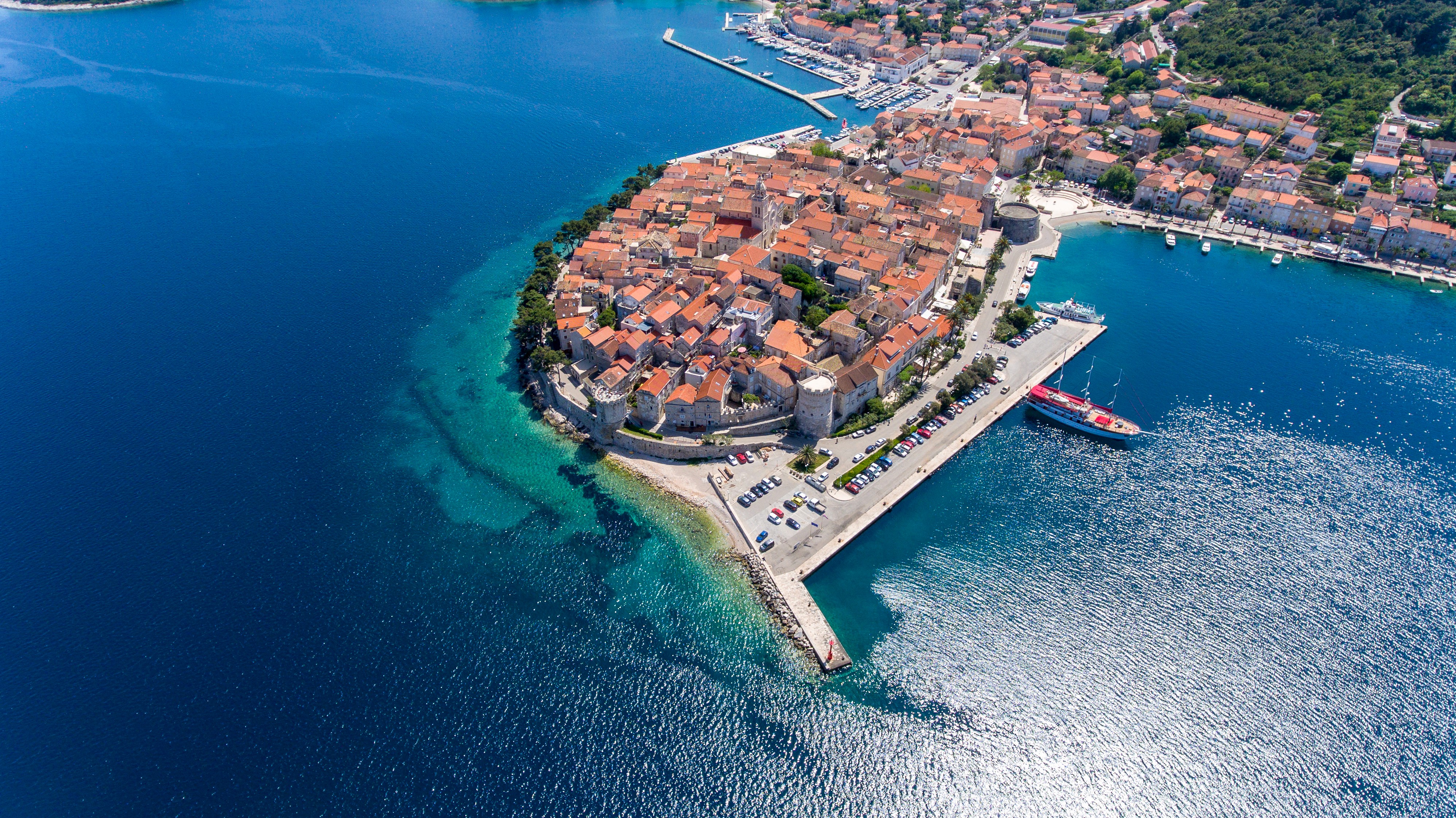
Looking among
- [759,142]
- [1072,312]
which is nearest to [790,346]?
[1072,312]

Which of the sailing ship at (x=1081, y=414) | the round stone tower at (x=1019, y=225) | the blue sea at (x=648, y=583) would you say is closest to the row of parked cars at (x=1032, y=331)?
the blue sea at (x=648, y=583)

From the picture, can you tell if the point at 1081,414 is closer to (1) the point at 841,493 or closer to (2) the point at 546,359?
(1) the point at 841,493

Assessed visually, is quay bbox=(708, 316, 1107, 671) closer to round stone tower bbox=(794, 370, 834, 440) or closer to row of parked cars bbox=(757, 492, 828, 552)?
row of parked cars bbox=(757, 492, 828, 552)

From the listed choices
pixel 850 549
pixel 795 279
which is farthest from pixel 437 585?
pixel 795 279

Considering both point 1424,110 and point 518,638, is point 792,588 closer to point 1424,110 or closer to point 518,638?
point 518,638

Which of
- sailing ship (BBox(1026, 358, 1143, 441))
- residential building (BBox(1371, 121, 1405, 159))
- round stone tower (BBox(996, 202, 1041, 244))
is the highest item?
residential building (BBox(1371, 121, 1405, 159))

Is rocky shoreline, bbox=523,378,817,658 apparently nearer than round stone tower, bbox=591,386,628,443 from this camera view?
Yes

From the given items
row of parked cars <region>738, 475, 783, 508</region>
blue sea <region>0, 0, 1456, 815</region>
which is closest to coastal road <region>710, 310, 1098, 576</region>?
row of parked cars <region>738, 475, 783, 508</region>
